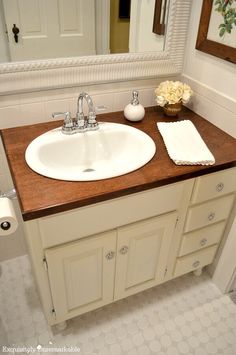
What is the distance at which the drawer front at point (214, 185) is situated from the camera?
1.07 metres

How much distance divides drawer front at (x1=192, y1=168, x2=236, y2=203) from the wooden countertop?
1.8 inches

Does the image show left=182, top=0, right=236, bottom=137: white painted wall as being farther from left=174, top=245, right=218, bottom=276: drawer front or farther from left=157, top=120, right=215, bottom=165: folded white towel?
left=174, top=245, right=218, bottom=276: drawer front

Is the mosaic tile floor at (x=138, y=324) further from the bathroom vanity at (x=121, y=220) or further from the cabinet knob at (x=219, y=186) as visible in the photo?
the cabinet knob at (x=219, y=186)

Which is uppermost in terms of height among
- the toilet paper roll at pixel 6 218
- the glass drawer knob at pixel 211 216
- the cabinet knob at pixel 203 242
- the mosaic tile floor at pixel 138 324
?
the toilet paper roll at pixel 6 218

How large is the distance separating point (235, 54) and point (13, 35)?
807 mm

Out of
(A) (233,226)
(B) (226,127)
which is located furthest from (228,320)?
(B) (226,127)

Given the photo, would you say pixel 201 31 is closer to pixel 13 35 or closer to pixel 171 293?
pixel 13 35

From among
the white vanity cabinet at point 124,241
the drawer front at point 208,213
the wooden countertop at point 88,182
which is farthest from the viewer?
the drawer front at point 208,213

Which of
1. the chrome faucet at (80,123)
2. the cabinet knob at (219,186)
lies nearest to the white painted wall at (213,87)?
the cabinet knob at (219,186)

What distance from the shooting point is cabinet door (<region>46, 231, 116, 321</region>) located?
1007 mm

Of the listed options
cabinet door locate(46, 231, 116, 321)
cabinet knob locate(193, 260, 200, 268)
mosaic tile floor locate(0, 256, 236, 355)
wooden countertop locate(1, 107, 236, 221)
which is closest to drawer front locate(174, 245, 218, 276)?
cabinet knob locate(193, 260, 200, 268)

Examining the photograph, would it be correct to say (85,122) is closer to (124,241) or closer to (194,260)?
(124,241)

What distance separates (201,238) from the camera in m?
1.32

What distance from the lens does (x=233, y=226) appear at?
52.2 inches
